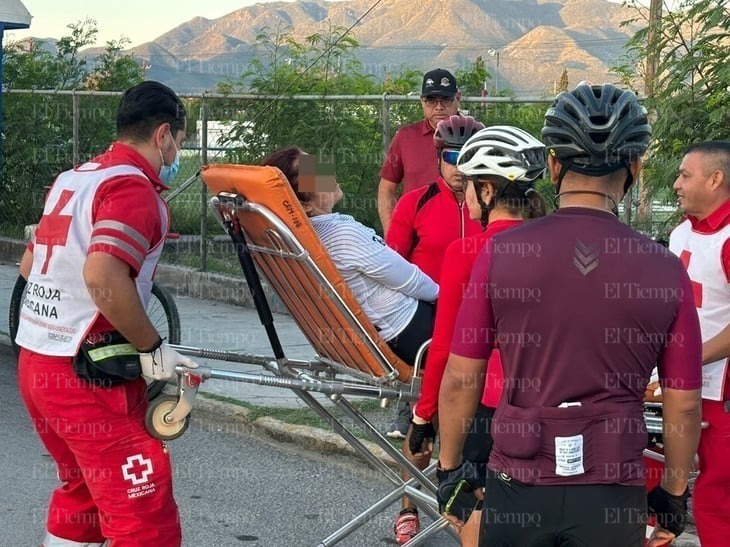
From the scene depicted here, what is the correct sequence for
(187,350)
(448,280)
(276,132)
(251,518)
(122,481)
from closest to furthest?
(448,280) < (122,481) < (187,350) < (251,518) < (276,132)

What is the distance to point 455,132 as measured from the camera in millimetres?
4918

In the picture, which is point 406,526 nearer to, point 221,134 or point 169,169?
point 169,169

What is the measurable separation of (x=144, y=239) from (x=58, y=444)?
83 cm

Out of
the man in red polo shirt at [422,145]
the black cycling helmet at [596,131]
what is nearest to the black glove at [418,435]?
the black cycling helmet at [596,131]

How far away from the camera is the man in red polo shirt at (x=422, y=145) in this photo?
276 inches

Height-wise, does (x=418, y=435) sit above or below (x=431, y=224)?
below

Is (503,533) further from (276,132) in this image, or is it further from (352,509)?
(276,132)

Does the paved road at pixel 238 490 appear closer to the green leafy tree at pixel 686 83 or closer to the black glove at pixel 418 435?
the black glove at pixel 418 435

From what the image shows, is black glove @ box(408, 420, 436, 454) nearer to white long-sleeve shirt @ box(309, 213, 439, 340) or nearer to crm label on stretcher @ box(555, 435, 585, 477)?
white long-sleeve shirt @ box(309, 213, 439, 340)

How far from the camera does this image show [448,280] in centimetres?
329

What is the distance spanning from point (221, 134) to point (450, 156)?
7259 millimetres

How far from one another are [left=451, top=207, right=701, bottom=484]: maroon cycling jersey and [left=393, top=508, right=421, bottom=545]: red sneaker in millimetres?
2620

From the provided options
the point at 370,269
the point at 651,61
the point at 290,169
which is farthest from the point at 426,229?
the point at 651,61

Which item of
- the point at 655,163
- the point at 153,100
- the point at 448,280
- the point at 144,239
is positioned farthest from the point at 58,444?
the point at 655,163
